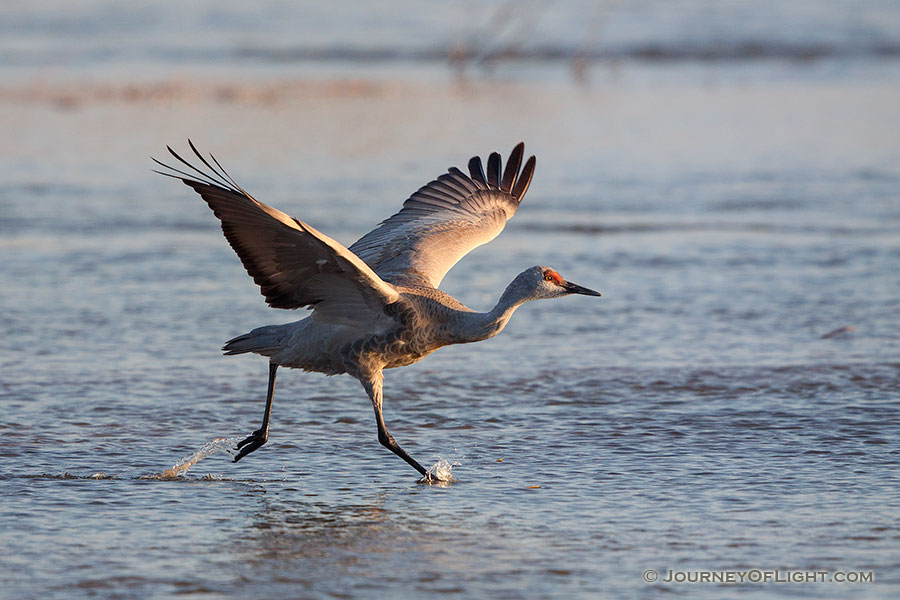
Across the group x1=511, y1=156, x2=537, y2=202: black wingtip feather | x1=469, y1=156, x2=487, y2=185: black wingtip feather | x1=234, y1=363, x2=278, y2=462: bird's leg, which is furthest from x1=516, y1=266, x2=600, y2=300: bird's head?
x1=469, y1=156, x2=487, y2=185: black wingtip feather

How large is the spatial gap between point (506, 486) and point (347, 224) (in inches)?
251

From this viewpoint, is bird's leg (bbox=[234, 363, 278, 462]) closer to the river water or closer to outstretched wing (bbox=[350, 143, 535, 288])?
the river water

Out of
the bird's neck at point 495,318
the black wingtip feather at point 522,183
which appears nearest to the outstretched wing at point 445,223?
the black wingtip feather at point 522,183

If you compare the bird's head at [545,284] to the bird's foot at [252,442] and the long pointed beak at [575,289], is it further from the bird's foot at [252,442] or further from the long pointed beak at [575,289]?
the bird's foot at [252,442]

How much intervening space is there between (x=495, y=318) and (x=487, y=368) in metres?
2.13

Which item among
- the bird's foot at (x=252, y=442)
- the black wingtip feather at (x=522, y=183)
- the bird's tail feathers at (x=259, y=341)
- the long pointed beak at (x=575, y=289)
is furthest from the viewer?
the black wingtip feather at (x=522, y=183)

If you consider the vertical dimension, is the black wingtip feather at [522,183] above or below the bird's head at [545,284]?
above

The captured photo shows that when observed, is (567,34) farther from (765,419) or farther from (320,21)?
(765,419)

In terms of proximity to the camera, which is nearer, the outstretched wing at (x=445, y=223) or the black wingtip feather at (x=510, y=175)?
the outstretched wing at (x=445, y=223)

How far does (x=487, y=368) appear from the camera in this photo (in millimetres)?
8555

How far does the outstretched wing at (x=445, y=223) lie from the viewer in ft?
24.3

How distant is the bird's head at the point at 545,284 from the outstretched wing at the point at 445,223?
2.66ft

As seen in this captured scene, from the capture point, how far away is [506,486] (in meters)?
6.24

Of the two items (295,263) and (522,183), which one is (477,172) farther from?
(295,263)
